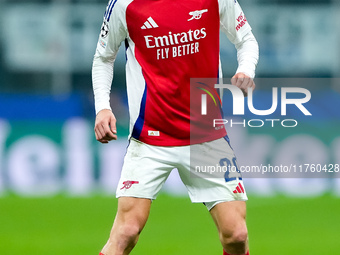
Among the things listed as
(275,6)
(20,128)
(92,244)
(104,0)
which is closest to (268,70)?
(275,6)

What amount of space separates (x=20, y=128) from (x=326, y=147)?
3974 mm

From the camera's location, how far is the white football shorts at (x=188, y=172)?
4496 mm

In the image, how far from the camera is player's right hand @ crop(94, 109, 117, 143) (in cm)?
436

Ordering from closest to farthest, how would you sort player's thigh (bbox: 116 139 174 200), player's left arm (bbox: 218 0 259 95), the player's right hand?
the player's right hand, player's thigh (bbox: 116 139 174 200), player's left arm (bbox: 218 0 259 95)

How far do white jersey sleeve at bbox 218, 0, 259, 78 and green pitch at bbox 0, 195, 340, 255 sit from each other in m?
2.77

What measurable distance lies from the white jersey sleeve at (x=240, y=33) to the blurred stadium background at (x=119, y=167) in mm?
2833

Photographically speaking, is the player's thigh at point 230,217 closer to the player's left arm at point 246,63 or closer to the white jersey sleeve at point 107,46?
the player's left arm at point 246,63

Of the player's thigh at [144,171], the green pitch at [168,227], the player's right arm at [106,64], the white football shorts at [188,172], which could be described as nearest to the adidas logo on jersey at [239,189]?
the white football shorts at [188,172]

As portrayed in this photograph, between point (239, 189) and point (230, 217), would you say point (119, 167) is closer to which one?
point (239, 189)

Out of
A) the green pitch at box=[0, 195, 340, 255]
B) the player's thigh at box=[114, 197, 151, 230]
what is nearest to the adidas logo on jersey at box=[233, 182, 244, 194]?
the player's thigh at box=[114, 197, 151, 230]

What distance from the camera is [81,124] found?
10.5 m

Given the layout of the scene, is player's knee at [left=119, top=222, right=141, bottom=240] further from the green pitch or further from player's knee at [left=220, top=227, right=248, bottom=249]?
the green pitch

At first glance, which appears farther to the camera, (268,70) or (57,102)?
(268,70)

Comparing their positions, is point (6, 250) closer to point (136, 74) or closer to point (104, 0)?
point (136, 74)
